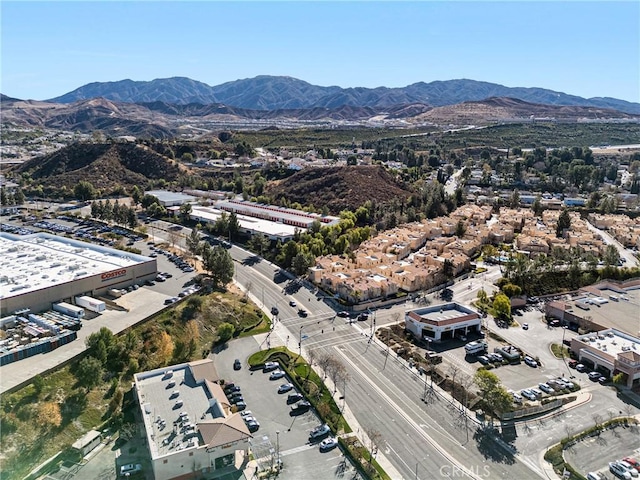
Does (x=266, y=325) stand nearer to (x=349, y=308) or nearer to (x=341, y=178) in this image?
(x=349, y=308)

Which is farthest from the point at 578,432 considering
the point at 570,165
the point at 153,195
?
the point at 570,165

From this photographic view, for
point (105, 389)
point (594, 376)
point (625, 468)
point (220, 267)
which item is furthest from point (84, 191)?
point (625, 468)

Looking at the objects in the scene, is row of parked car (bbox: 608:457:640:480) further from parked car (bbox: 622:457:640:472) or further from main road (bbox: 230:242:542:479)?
main road (bbox: 230:242:542:479)

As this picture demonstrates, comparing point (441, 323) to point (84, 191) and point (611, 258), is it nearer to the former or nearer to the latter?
point (611, 258)

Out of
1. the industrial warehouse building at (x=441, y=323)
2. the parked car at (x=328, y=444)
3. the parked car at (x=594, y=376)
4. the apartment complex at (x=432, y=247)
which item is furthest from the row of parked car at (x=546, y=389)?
the apartment complex at (x=432, y=247)

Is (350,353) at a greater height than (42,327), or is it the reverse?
(42,327)

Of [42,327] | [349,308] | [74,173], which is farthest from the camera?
[74,173]
